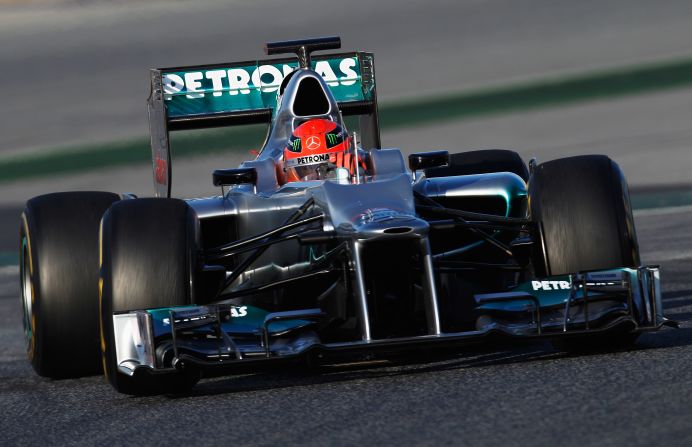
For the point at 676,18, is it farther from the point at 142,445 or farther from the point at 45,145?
the point at 142,445

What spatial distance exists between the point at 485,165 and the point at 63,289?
11.1 ft

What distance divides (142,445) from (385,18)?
1606 cm

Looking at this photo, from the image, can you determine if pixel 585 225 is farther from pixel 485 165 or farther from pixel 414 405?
pixel 485 165

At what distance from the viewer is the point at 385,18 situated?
66.7ft

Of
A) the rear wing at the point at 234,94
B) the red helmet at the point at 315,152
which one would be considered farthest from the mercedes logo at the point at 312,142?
the rear wing at the point at 234,94

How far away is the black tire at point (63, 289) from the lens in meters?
6.77

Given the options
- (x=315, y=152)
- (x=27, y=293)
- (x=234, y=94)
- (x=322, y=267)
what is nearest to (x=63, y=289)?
Result: (x=27, y=293)

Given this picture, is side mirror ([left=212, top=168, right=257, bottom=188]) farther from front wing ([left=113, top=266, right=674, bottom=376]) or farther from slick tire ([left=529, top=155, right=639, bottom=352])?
slick tire ([left=529, top=155, right=639, bottom=352])

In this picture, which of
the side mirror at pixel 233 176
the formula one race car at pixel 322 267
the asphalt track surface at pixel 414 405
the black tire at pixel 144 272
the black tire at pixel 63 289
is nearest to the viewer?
the asphalt track surface at pixel 414 405

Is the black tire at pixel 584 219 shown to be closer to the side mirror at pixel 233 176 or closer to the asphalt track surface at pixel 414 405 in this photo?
the asphalt track surface at pixel 414 405

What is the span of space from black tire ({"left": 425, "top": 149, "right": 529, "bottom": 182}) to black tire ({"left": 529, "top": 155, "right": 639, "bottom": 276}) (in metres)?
2.51

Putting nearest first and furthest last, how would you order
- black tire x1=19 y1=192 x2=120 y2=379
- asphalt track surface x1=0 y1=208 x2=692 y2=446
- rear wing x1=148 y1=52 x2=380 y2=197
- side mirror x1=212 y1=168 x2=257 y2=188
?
asphalt track surface x1=0 y1=208 x2=692 y2=446
black tire x1=19 y1=192 x2=120 y2=379
side mirror x1=212 y1=168 x2=257 y2=188
rear wing x1=148 y1=52 x2=380 y2=197

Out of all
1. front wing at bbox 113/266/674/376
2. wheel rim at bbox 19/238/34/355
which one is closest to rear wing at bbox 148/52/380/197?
wheel rim at bbox 19/238/34/355

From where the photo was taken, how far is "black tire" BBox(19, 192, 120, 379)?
677 centimetres
